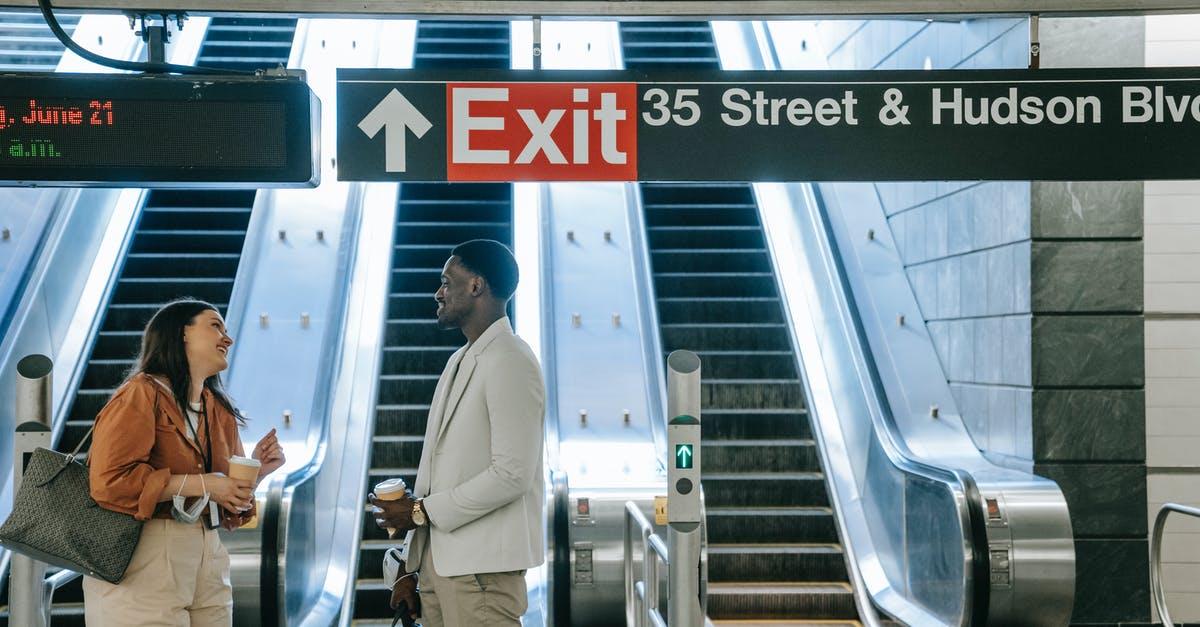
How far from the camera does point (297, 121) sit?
14.5ft

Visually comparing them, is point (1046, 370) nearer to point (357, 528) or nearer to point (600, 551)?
point (600, 551)

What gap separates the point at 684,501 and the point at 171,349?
5.24 feet

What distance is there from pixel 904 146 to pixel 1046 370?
2.54m

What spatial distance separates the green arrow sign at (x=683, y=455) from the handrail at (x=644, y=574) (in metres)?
0.34

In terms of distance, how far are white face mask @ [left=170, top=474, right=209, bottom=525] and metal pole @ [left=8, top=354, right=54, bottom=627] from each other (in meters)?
0.82

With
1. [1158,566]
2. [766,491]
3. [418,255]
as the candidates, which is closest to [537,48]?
[766,491]

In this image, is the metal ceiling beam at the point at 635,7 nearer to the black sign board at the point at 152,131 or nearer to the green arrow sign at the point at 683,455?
the black sign board at the point at 152,131

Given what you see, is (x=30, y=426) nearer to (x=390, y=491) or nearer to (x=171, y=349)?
(x=171, y=349)

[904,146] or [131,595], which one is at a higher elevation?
[904,146]

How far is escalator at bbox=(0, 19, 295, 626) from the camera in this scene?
7652 millimetres

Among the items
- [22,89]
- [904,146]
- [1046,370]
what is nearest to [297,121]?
[22,89]

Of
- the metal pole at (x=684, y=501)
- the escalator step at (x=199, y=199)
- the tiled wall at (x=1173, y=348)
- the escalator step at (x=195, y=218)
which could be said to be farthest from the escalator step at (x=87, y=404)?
the tiled wall at (x=1173, y=348)

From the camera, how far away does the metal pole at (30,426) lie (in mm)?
3703

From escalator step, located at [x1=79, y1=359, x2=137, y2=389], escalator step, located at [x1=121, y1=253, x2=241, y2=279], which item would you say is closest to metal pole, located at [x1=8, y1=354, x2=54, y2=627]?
escalator step, located at [x1=79, y1=359, x2=137, y2=389]
